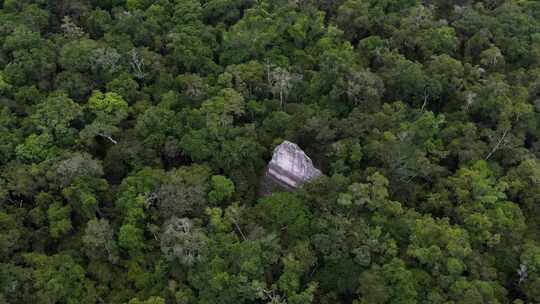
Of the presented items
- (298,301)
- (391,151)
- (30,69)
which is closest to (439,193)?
(391,151)

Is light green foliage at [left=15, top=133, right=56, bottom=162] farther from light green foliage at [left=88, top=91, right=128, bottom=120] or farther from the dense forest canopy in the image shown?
light green foliage at [left=88, top=91, right=128, bottom=120]

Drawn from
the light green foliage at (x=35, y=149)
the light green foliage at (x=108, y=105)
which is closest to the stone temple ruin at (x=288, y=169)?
the light green foliage at (x=108, y=105)

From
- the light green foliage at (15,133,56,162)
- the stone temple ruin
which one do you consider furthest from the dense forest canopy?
the stone temple ruin

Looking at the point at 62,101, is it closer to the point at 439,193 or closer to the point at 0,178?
the point at 0,178

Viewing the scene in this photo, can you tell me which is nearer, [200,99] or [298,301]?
[298,301]

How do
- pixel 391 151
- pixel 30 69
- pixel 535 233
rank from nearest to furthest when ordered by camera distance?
pixel 535 233
pixel 391 151
pixel 30 69
